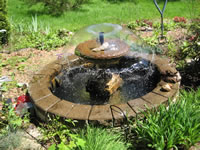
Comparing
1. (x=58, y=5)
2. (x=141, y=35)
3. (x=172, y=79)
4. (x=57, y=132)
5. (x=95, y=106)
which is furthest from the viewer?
(x=58, y=5)

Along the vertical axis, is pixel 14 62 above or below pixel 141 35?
below

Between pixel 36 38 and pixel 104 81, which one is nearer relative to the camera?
pixel 104 81

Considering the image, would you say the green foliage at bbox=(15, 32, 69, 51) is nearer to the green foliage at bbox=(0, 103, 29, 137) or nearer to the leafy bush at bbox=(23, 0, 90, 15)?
the green foliage at bbox=(0, 103, 29, 137)

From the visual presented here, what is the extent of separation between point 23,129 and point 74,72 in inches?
70.9

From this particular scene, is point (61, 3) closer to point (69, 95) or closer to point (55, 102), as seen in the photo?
point (69, 95)

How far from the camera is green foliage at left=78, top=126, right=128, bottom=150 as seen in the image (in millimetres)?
2297

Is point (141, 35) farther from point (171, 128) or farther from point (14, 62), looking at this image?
point (171, 128)

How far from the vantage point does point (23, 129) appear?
302 centimetres

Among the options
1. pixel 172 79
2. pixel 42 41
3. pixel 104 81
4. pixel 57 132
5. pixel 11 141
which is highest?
pixel 172 79

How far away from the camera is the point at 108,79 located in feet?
12.3

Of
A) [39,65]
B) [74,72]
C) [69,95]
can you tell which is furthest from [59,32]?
[69,95]

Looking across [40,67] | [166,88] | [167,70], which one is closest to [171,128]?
[166,88]

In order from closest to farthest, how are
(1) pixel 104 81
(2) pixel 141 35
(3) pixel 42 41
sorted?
(1) pixel 104 81 < (3) pixel 42 41 < (2) pixel 141 35

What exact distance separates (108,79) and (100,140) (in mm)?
1581
